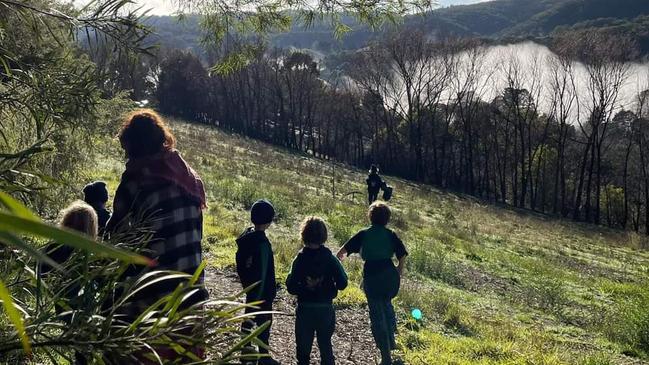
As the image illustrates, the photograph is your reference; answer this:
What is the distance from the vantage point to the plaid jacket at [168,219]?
2588mm

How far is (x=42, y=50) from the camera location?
2.86 meters

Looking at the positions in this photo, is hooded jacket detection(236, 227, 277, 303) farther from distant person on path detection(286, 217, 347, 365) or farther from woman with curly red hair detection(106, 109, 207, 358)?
woman with curly red hair detection(106, 109, 207, 358)

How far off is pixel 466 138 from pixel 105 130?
44.0m

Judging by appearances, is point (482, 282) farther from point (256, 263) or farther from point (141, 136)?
point (141, 136)

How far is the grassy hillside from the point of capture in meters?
6.72

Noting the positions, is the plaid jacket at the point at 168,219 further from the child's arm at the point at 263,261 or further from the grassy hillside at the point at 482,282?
the grassy hillside at the point at 482,282

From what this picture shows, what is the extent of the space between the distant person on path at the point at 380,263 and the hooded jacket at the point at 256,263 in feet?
3.29

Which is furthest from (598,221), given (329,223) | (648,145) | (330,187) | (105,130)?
(105,130)

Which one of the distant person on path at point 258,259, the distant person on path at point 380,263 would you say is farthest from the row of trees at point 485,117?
the distant person on path at point 258,259

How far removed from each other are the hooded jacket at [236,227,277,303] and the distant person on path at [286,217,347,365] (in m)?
0.22

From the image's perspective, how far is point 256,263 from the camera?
427 cm

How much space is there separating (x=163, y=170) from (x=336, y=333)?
4.28 meters

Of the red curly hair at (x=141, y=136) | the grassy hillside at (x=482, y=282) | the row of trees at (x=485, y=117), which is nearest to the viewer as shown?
the red curly hair at (x=141, y=136)

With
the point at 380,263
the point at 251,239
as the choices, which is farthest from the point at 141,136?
the point at 380,263
